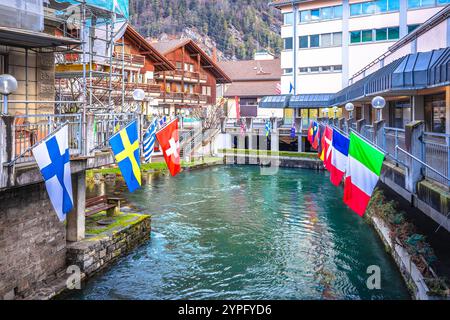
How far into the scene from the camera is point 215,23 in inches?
6427

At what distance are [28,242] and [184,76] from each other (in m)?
47.9

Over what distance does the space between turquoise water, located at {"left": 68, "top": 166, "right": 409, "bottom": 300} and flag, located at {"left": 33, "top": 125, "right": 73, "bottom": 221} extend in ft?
12.3

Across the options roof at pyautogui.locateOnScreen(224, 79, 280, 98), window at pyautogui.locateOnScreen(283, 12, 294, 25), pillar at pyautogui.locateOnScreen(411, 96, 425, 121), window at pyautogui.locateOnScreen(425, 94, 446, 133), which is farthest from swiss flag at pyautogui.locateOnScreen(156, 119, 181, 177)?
roof at pyautogui.locateOnScreen(224, 79, 280, 98)

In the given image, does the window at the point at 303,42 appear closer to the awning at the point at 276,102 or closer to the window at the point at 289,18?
the window at the point at 289,18

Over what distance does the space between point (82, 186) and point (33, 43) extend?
4535mm

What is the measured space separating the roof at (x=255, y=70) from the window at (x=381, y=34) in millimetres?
26242

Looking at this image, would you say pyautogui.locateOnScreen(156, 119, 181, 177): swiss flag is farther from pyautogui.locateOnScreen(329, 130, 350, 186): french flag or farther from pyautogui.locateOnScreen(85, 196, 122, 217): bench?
pyautogui.locateOnScreen(329, 130, 350, 186): french flag

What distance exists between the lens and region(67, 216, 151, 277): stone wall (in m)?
14.1

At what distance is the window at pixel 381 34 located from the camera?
4591cm

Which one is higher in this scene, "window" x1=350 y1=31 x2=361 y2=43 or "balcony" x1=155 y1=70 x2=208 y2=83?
"window" x1=350 y1=31 x2=361 y2=43

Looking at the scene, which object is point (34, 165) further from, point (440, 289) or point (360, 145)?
point (440, 289)

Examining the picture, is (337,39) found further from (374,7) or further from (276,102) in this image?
(276,102)

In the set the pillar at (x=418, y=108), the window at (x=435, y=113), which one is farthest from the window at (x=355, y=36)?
the window at (x=435, y=113)

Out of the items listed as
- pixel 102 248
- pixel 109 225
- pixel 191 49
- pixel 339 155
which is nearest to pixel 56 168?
pixel 102 248
